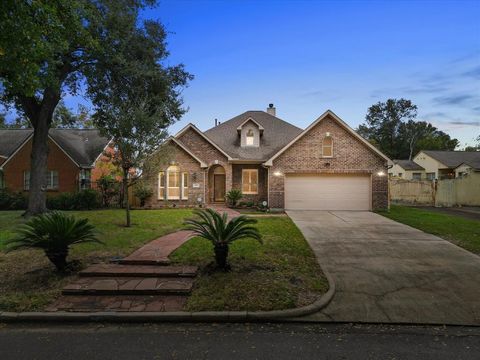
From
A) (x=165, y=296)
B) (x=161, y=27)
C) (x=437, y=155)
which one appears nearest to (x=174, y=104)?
(x=161, y=27)

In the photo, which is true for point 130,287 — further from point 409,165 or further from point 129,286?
point 409,165

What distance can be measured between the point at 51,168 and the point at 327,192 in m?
19.1

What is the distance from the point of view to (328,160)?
20.5 metres

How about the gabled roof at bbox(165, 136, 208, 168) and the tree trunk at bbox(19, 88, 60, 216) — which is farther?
the gabled roof at bbox(165, 136, 208, 168)

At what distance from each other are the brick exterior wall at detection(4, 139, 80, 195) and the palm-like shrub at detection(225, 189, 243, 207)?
10.8 metres

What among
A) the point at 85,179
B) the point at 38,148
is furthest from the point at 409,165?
the point at 38,148

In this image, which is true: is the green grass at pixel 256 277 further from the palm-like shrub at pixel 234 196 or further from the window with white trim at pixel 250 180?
the window with white trim at pixel 250 180

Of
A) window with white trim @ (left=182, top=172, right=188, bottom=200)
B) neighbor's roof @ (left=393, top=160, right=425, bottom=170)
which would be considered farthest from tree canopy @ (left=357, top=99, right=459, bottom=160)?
window with white trim @ (left=182, top=172, right=188, bottom=200)

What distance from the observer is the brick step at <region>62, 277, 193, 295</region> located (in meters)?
6.07

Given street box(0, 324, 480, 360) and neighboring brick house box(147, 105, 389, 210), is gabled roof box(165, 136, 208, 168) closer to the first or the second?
neighboring brick house box(147, 105, 389, 210)

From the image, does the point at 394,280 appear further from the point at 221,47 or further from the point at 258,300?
the point at 221,47

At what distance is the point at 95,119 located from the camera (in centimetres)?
1786

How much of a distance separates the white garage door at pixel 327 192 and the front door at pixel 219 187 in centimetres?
524

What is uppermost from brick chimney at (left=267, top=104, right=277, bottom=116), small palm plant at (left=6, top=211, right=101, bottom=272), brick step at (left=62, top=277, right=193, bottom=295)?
brick chimney at (left=267, top=104, right=277, bottom=116)
